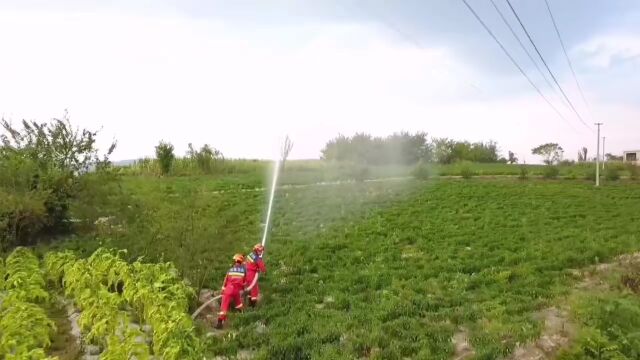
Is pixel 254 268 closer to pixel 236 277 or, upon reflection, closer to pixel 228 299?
pixel 236 277

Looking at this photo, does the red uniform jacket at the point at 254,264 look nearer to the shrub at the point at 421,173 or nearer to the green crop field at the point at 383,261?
the green crop field at the point at 383,261

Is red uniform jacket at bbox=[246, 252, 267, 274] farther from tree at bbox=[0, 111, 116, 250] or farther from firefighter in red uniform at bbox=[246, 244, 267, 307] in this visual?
tree at bbox=[0, 111, 116, 250]

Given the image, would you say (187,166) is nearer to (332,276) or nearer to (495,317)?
(332,276)

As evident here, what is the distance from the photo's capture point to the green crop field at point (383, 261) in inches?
311

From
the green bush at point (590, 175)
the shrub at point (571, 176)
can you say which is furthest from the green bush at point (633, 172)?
the shrub at point (571, 176)

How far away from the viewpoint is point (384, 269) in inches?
479

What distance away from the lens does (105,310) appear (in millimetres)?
7496

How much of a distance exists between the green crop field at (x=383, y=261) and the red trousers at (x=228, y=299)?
220mm

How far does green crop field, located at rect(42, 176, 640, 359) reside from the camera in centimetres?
789

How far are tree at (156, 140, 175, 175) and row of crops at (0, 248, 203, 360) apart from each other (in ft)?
78.4

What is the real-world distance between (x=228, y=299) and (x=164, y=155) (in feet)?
91.5

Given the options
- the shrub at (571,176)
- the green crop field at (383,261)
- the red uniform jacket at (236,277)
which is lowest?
the green crop field at (383,261)

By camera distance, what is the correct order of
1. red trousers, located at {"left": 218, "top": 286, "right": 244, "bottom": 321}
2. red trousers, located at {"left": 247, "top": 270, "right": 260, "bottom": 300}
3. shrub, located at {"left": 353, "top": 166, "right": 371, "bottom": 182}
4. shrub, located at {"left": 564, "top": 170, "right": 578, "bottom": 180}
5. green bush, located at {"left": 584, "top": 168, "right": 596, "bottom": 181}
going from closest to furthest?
1. red trousers, located at {"left": 218, "top": 286, "right": 244, "bottom": 321}
2. red trousers, located at {"left": 247, "top": 270, "right": 260, "bottom": 300}
3. shrub, located at {"left": 353, "top": 166, "right": 371, "bottom": 182}
4. green bush, located at {"left": 584, "top": 168, "right": 596, "bottom": 181}
5. shrub, located at {"left": 564, "top": 170, "right": 578, "bottom": 180}

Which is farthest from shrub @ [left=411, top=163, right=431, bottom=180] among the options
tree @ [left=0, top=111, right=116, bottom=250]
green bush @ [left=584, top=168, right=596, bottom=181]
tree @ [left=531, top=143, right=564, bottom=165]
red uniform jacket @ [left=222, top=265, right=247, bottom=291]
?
tree @ [left=531, top=143, right=564, bottom=165]
